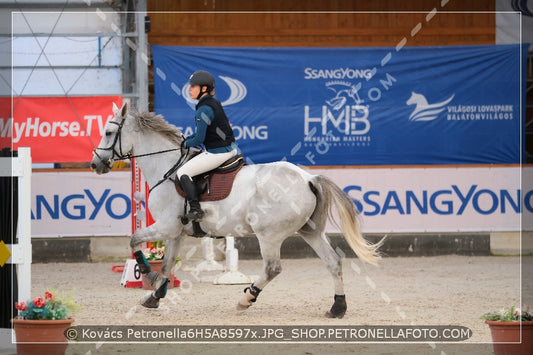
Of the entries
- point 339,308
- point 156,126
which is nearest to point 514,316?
point 339,308

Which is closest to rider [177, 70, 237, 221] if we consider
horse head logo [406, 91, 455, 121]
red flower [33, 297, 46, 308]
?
red flower [33, 297, 46, 308]

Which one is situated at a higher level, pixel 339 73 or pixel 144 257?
pixel 339 73

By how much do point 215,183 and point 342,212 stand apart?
1307mm

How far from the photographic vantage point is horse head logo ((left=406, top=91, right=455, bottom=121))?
14.3 m

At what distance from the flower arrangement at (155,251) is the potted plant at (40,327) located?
14.6 feet

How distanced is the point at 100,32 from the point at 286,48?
3177mm

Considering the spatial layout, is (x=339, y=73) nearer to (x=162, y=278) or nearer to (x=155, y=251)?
(x=155, y=251)

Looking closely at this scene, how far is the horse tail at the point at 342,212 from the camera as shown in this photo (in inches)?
329

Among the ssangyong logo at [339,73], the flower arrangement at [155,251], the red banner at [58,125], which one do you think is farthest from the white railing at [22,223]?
the ssangyong logo at [339,73]

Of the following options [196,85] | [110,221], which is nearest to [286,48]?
[110,221]

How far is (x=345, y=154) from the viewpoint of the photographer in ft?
46.5

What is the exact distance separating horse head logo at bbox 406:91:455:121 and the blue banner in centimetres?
2

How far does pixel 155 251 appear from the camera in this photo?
34.9ft

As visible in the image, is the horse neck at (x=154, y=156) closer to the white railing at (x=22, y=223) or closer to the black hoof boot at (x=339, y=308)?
the black hoof boot at (x=339, y=308)
